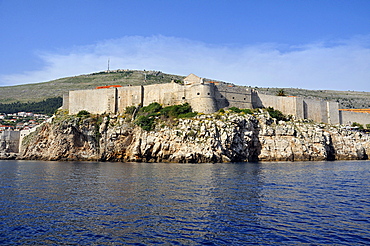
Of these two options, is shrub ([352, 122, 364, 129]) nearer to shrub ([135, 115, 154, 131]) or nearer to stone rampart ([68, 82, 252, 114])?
stone rampart ([68, 82, 252, 114])

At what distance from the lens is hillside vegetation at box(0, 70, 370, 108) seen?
100 meters

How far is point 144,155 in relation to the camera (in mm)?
39500

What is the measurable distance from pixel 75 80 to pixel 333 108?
91892mm

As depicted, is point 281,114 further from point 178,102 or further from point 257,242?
point 257,242

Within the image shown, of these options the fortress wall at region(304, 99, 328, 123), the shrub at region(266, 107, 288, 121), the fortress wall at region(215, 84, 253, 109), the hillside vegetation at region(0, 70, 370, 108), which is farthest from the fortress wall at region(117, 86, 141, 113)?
the hillside vegetation at region(0, 70, 370, 108)

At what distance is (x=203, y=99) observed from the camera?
4278 cm

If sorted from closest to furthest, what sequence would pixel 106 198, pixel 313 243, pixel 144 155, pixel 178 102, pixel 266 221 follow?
pixel 313 243 < pixel 266 221 < pixel 106 198 < pixel 144 155 < pixel 178 102

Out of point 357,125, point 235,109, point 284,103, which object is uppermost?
point 284,103

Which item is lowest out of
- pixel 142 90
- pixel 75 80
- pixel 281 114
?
pixel 281 114

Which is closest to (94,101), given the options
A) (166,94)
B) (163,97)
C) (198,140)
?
(163,97)

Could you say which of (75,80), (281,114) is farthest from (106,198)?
(75,80)

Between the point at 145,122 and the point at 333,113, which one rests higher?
the point at 333,113

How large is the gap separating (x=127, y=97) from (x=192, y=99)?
9.26 m

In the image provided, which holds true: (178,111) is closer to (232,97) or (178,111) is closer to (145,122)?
(145,122)
